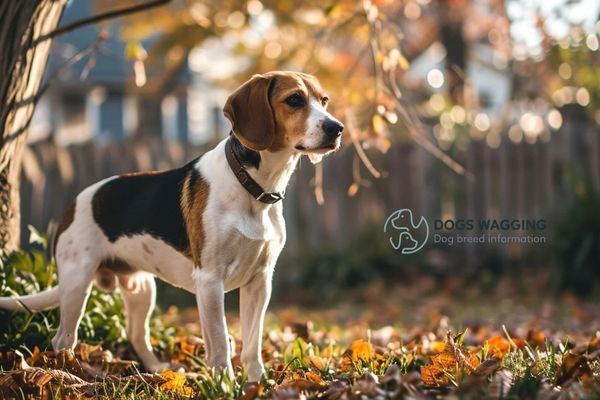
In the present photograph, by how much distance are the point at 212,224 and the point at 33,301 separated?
4.30 ft

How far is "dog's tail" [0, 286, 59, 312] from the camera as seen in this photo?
15.4 ft

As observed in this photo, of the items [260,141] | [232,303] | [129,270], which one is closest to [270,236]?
[260,141]

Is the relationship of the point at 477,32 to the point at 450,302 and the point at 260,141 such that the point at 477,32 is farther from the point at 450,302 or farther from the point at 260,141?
the point at 260,141

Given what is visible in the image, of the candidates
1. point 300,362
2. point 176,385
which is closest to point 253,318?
point 300,362

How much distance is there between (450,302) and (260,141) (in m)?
6.29

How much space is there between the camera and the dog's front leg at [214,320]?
4.09m

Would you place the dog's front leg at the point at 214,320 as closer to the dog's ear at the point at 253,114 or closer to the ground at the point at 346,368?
the ground at the point at 346,368

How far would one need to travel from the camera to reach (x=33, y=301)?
15.5 ft

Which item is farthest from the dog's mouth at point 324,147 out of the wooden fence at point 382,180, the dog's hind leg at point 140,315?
the wooden fence at point 382,180

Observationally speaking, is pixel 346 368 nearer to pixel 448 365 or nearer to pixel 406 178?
pixel 448 365

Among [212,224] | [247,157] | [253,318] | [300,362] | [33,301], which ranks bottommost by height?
[300,362]

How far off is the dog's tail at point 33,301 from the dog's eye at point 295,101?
1719 millimetres

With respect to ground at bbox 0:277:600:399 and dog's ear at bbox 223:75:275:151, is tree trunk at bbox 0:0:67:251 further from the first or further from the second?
dog's ear at bbox 223:75:275:151

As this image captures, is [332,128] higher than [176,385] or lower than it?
higher
